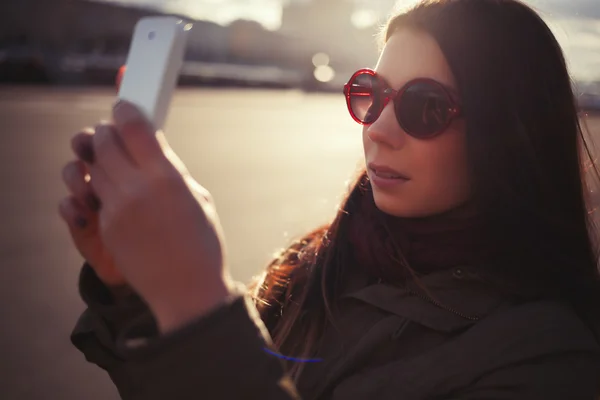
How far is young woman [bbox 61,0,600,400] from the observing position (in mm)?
1175

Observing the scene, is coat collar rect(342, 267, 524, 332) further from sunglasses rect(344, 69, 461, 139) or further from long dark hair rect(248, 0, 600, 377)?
sunglasses rect(344, 69, 461, 139)

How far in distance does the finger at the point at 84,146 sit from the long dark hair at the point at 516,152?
813 mm

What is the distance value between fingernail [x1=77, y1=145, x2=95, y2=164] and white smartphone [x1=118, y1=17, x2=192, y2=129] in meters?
0.10

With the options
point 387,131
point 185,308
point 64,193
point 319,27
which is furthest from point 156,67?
A: point 319,27

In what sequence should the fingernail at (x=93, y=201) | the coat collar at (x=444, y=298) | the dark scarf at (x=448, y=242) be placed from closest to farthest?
the fingernail at (x=93, y=201), the coat collar at (x=444, y=298), the dark scarf at (x=448, y=242)

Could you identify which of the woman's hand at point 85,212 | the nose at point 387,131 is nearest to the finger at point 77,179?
the woman's hand at point 85,212

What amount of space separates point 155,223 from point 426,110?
79cm

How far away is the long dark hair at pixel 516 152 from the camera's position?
1.34 m

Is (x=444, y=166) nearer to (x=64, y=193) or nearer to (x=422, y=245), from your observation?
(x=422, y=245)

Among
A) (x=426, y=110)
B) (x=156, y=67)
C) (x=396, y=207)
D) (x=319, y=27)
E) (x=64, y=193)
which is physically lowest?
(x=64, y=193)

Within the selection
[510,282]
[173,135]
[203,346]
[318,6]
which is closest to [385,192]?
[510,282]

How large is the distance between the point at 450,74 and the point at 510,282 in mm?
524

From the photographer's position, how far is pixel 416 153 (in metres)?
1.35

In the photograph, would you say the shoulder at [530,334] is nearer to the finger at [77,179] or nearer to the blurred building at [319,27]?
the finger at [77,179]
